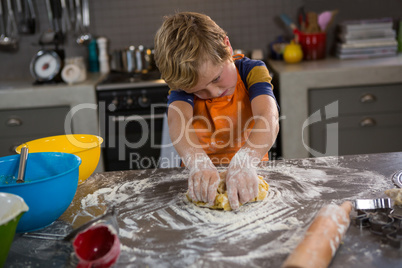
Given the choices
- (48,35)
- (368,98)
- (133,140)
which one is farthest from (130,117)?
(368,98)

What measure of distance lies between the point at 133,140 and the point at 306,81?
105cm

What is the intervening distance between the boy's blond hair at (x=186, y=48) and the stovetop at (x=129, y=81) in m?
1.34

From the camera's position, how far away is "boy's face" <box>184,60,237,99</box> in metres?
1.27

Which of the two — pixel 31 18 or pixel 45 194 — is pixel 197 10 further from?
pixel 45 194

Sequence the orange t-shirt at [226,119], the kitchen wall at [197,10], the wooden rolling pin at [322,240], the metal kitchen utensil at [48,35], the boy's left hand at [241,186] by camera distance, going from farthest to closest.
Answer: the kitchen wall at [197,10] → the metal kitchen utensil at [48,35] → the orange t-shirt at [226,119] → the boy's left hand at [241,186] → the wooden rolling pin at [322,240]

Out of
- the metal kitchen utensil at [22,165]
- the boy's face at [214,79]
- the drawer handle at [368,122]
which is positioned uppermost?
the boy's face at [214,79]

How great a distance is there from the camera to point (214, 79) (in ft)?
4.36

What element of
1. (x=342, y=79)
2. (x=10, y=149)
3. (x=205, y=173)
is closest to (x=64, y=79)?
(x=10, y=149)

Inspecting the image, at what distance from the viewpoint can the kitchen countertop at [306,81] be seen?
99.7 inches

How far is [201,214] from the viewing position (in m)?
1.08

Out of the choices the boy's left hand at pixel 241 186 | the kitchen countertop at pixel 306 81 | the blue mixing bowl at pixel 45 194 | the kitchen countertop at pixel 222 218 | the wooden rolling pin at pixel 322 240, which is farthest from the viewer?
the kitchen countertop at pixel 306 81

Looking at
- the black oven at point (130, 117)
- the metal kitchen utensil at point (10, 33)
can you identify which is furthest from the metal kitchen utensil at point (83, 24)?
the black oven at point (130, 117)

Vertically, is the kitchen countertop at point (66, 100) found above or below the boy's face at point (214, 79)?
below

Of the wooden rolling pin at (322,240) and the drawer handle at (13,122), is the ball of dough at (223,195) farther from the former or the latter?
the drawer handle at (13,122)
